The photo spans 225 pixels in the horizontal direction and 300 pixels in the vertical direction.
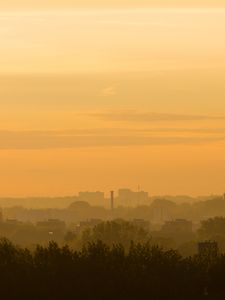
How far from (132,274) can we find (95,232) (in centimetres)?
6692

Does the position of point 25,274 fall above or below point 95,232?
below

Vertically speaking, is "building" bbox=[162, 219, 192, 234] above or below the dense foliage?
above

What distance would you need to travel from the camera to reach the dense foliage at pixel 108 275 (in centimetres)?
6169

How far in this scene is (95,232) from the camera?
130 m

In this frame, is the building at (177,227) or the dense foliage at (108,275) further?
the building at (177,227)

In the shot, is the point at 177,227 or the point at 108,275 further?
the point at 177,227

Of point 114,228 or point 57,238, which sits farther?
point 57,238

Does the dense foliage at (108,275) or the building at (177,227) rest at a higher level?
the building at (177,227)

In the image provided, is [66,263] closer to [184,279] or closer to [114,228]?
[184,279]

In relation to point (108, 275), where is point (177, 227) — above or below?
above

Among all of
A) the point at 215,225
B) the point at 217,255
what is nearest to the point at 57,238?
the point at 215,225

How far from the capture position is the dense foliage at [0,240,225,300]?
6169 centimetres

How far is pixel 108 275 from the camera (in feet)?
208

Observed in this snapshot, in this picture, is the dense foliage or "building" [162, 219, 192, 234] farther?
"building" [162, 219, 192, 234]
